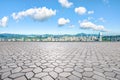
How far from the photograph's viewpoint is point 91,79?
223 cm

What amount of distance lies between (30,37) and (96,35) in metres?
9.12

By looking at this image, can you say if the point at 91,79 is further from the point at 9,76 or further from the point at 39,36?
the point at 39,36

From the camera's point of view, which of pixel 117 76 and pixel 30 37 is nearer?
pixel 117 76

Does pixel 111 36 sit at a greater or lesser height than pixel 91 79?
greater

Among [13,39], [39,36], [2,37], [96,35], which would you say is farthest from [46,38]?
[96,35]

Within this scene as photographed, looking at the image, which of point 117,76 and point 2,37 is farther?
point 2,37

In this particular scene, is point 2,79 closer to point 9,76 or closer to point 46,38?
point 9,76

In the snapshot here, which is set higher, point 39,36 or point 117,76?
point 39,36

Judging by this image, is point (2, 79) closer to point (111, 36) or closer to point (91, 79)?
point (91, 79)

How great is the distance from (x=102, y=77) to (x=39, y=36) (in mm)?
12528

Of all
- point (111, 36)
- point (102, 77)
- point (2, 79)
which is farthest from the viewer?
point (111, 36)

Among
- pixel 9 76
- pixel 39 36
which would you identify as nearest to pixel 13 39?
pixel 39 36

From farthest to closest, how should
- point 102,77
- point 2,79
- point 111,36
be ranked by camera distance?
point 111,36 → point 102,77 → point 2,79

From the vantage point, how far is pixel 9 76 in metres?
2.36
